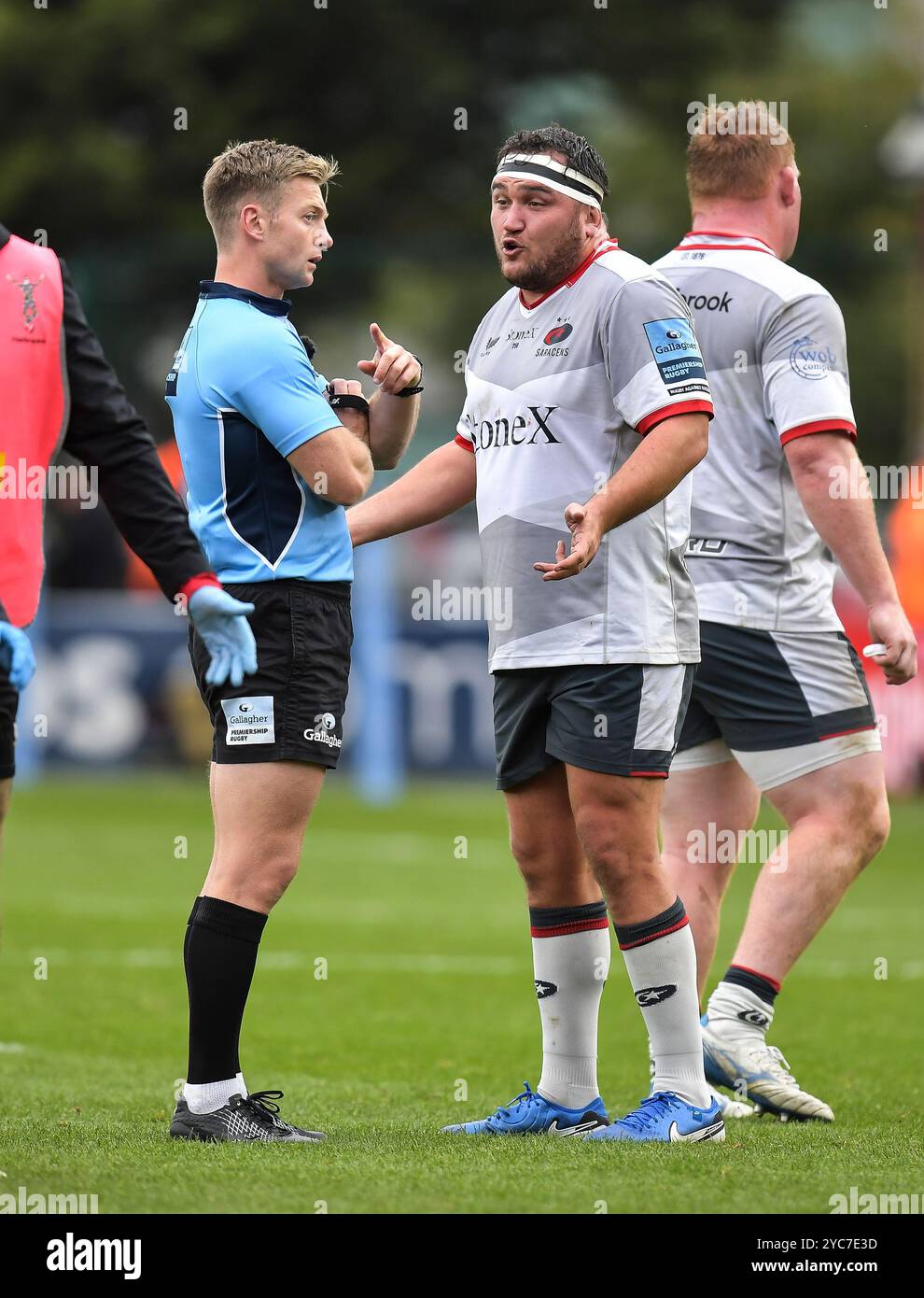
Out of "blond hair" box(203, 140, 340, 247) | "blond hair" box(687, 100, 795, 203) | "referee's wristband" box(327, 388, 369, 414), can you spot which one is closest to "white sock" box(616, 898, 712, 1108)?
"referee's wristband" box(327, 388, 369, 414)

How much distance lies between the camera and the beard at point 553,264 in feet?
16.8

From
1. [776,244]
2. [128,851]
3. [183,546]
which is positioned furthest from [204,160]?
[183,546]

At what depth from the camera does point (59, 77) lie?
25.6 meters

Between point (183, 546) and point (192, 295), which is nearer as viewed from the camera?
point (183, 546)

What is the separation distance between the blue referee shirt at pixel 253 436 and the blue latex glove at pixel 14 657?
104 centimetres

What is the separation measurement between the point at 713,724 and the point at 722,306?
3.99 ft

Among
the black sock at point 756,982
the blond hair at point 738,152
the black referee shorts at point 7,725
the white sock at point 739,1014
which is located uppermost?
the blond hair at point 738,152

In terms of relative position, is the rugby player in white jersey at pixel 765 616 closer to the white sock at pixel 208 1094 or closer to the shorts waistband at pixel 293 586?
the shorts waistband at pixel 293 586
